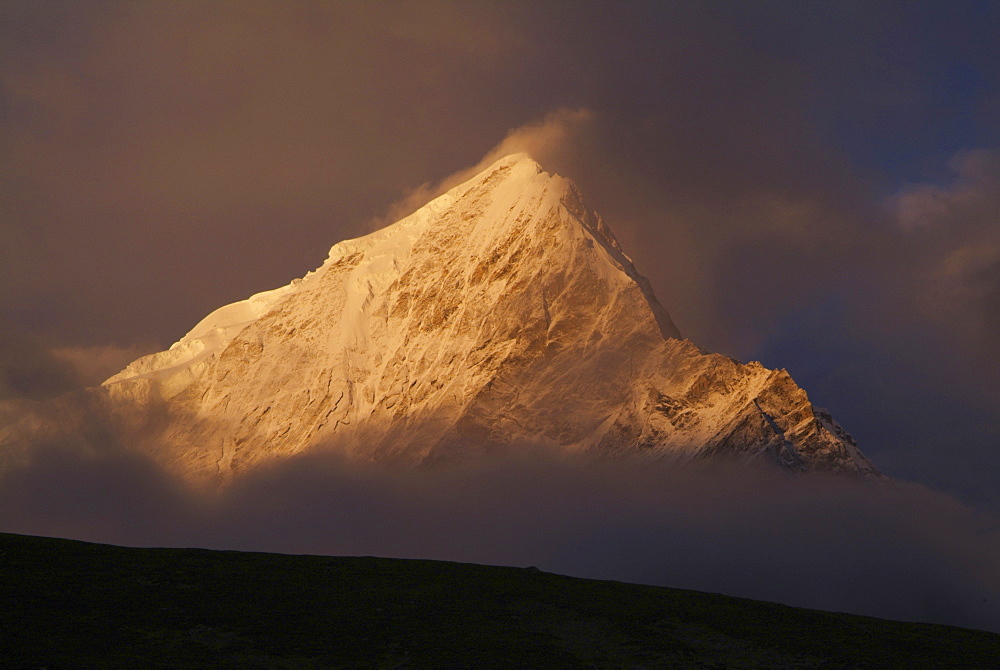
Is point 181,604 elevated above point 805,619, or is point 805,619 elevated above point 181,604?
point 805,619

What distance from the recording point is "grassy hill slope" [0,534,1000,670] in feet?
278

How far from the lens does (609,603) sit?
338 feet

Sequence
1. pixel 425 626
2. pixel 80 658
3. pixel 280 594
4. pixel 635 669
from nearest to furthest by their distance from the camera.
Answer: pixel 80 658 → pixel 635 669 → pixel 425 626 → pixel 280 594

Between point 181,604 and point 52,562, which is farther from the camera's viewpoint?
point 52,562

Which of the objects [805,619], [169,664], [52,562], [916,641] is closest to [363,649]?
[169,664]

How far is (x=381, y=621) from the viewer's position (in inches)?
3681

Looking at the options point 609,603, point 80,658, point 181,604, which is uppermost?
point 609,603

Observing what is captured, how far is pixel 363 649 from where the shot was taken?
86438 mm

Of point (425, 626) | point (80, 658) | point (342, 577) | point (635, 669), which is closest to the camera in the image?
point (80, 658)

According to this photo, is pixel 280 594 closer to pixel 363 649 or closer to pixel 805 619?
pixel 363 649

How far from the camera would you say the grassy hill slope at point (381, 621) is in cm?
8462

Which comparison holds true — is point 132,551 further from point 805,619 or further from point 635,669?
point 805,619

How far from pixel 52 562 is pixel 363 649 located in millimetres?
30968

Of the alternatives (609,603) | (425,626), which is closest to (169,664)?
(425,626)
